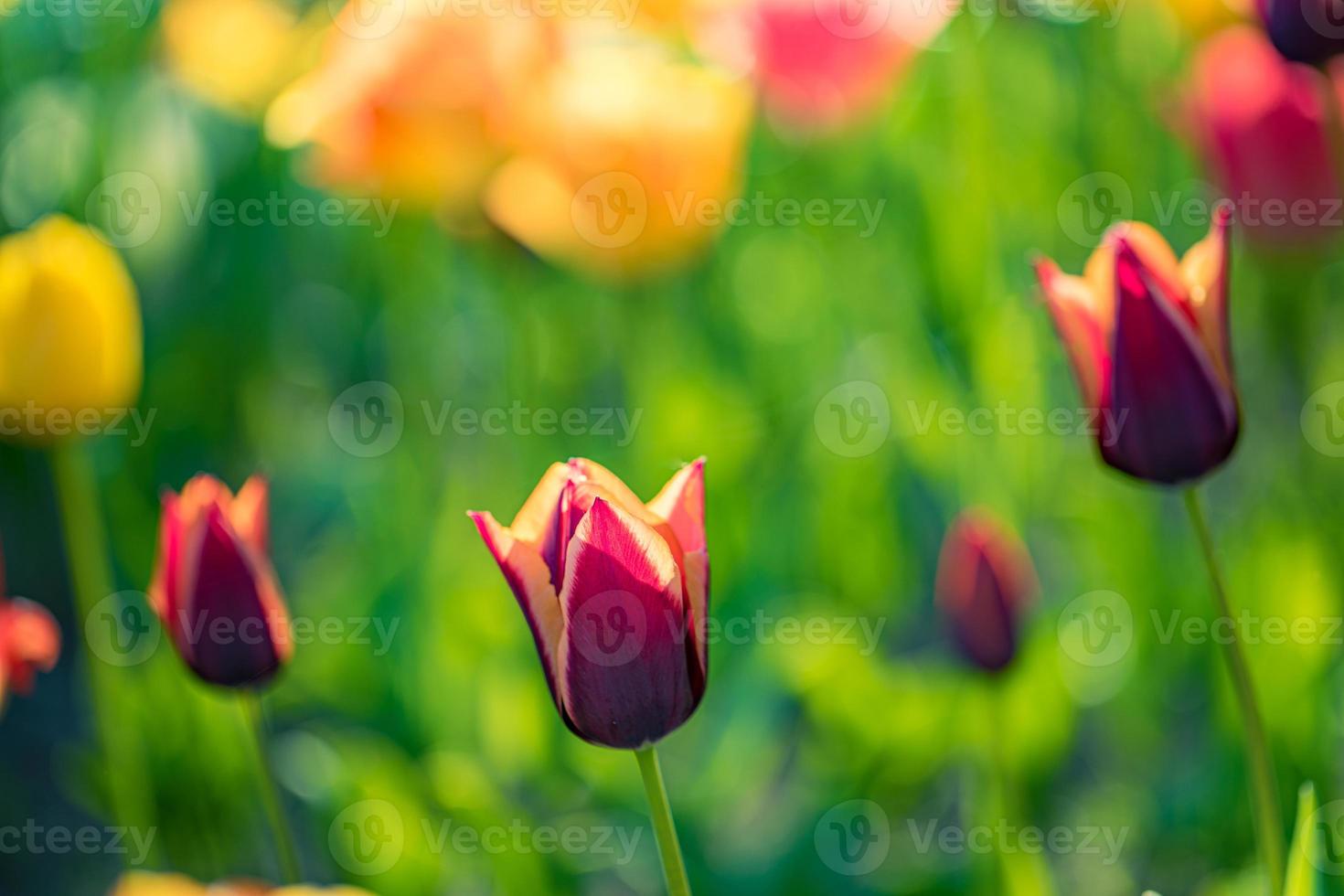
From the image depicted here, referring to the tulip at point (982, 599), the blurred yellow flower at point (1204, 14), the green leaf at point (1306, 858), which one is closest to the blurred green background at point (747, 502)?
the tulip at point (982, 599)

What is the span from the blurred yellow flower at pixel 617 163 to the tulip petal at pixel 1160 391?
85cm

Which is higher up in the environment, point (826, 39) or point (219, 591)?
point (826, 39)

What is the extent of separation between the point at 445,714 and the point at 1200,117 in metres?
0.97

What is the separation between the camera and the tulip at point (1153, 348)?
2.30ft

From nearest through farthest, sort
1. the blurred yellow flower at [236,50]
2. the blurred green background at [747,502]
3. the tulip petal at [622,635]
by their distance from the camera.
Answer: the tulip petal at [622,635], the blurred green background at [747,502], the blurred yellow flower at [236,50]

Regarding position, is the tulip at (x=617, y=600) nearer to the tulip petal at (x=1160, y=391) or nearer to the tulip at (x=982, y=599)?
the tulip petal at (x=1160, y=391)

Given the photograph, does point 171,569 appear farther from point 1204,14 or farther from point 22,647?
point 1204,14

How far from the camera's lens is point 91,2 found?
2.16 metres

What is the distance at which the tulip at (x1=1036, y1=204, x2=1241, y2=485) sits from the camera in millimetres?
702

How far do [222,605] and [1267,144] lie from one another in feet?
3.57

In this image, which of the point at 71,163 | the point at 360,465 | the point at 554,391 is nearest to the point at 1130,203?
the point at 554,391

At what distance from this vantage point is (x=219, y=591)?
83 centimetres

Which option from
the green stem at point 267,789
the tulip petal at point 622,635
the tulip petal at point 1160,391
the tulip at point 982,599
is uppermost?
the tulip petal at point 1160,391

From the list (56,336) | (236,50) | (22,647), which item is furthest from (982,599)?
(236,50)
